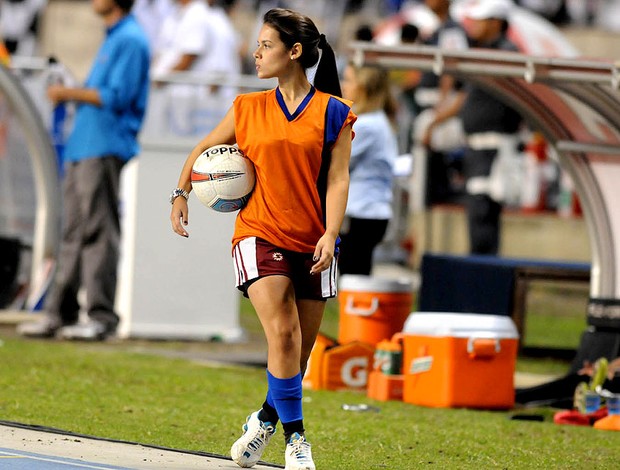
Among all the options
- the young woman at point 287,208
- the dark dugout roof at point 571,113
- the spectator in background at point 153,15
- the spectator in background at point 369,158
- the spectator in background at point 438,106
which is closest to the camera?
the young woman at point 287,208

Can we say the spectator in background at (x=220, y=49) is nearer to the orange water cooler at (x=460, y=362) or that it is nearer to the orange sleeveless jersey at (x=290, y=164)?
the orange water cooler at (x=460, y=362)

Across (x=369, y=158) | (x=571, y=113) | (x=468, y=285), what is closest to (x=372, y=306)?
(x=369, y=158)

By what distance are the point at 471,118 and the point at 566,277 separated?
5.50 ft

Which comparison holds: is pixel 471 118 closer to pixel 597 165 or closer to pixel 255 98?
pixel 597 165

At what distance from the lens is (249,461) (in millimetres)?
6848

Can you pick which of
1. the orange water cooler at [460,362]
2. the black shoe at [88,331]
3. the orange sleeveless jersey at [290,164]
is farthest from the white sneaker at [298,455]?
the black shoe at [88,331]

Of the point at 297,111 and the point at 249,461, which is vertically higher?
the point at 297,111

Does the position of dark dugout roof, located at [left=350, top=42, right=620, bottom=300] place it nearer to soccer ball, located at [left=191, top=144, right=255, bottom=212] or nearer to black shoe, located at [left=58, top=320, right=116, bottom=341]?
soccer ball, located at [left=191, top=144, right=255, bottom=212]

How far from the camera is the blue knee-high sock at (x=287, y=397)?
674 centimetres

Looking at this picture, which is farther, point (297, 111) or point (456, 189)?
point (456, 189)

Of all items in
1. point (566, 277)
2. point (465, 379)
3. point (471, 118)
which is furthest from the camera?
point (471, 118)

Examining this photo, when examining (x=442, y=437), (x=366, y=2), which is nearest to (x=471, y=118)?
(x=442, y=437)

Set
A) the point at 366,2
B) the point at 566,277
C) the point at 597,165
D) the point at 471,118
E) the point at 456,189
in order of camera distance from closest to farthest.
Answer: the point at 597,165 < the point at 566,277 < the point at 471,118 < the point at 456,189 < the point at 366,2

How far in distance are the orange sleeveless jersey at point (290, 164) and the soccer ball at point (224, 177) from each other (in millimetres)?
41
